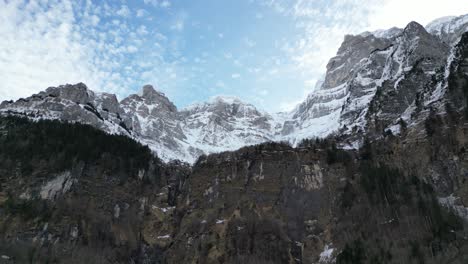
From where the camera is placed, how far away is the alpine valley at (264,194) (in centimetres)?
7012

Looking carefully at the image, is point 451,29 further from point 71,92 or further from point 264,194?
point 71,92

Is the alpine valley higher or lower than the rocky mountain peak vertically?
lower

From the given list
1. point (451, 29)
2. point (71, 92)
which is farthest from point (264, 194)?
point (451, 29)

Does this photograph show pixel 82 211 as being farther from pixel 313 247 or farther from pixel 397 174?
pixel 397 174

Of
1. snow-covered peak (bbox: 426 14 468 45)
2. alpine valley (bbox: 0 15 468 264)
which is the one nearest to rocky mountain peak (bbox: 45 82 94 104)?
alpine valley (bbox: 0 15 468 264)

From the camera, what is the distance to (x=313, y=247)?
253 feet

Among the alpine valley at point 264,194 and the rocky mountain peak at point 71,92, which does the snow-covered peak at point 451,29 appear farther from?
the rocky mountain peak at point 71,92

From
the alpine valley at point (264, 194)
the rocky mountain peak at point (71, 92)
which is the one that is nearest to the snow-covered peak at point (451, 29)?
the alpine valley at point (264, 194)

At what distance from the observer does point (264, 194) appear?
9019 cm

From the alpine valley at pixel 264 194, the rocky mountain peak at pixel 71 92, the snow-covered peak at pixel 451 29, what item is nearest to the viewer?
the alpine valley at pixel 264 194

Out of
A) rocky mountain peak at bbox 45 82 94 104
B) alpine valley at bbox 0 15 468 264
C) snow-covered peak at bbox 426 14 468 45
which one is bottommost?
alpine valley at bbox 0 15 468 264

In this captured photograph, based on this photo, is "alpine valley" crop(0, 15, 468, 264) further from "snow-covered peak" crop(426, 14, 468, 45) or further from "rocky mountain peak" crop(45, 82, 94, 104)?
"snow-covered peak" crop(426, 14, 468, 45)

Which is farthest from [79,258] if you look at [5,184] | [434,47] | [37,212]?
[434,47]

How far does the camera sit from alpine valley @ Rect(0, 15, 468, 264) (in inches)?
2761
